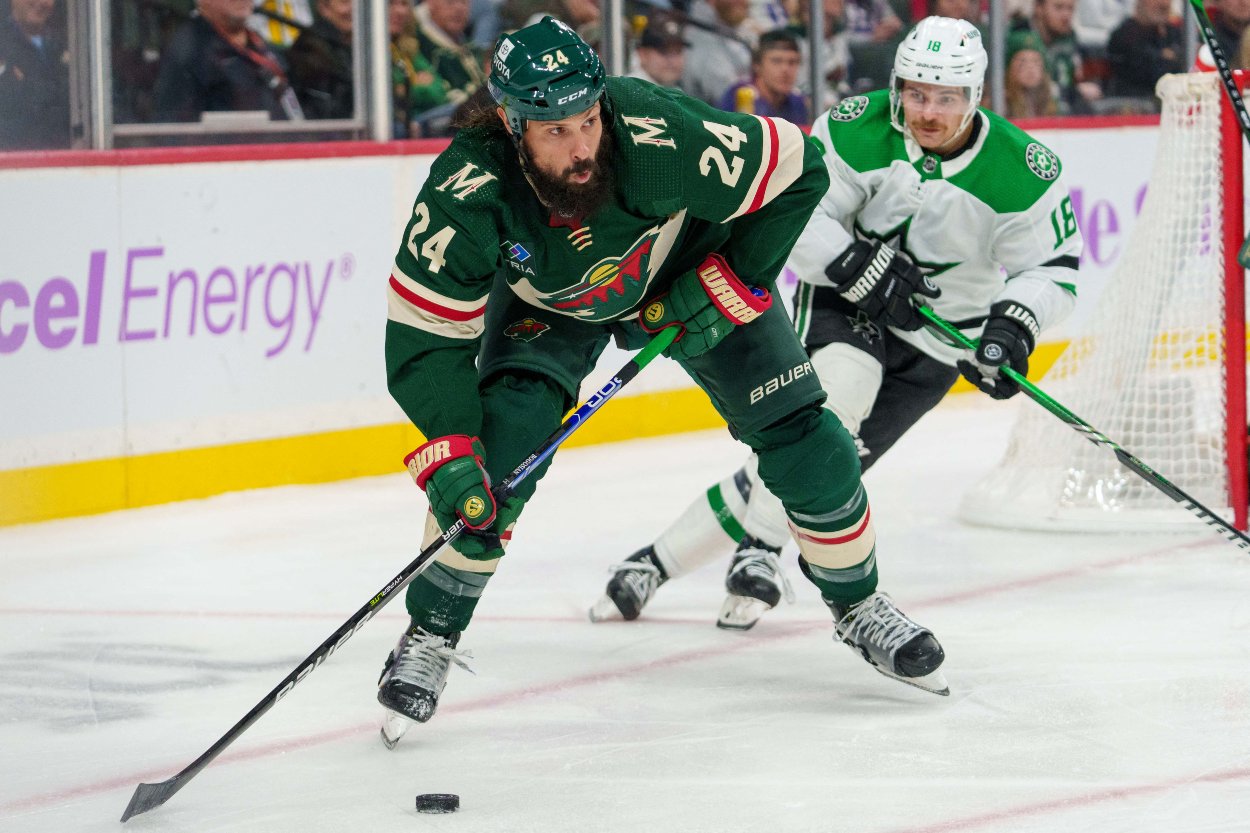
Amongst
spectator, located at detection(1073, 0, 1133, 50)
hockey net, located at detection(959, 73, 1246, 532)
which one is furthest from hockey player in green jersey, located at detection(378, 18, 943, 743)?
spectator, located at detection(1073, 0, 1133, 50)

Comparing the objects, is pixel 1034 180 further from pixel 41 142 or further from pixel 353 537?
pixel 41 142

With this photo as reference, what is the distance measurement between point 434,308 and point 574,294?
284mm

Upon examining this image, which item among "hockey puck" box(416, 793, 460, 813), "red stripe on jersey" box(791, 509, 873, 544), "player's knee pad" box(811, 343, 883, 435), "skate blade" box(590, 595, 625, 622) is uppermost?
"player's knee pad" box(811, 343, 883, 435)

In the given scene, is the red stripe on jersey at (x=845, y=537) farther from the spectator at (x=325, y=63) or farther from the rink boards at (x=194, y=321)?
the spectator at (x=325, y=63)

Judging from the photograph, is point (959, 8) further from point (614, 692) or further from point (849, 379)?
point (614, 692)

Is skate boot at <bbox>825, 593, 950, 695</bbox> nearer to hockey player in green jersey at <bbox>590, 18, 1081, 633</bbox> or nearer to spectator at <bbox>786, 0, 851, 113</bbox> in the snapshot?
hockey player in green jersey at <bbox>590, 18, 1081, 633</bbox>

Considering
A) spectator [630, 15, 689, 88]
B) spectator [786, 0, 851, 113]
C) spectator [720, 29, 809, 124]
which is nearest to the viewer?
spectator [630, 15, 689, 88]

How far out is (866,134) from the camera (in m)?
3.84

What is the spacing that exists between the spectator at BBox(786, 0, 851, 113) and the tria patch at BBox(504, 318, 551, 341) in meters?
4.16

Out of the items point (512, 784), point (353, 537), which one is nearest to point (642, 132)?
point (512, 784)

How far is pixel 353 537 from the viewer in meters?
4.76

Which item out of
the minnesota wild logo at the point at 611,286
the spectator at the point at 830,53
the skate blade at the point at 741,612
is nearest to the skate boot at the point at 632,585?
the skate blade at the point at 741,612

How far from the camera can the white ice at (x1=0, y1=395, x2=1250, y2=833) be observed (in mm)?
2691

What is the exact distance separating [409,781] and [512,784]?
0.50 feet
